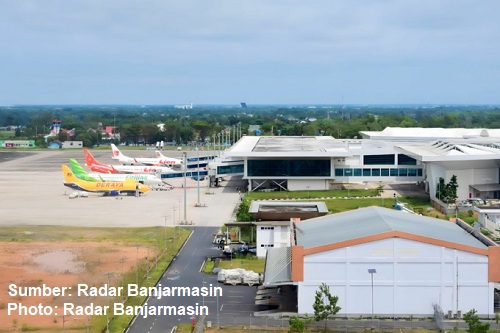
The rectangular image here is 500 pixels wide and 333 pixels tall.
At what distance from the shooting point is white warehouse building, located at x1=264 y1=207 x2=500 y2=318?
3744 centimetres

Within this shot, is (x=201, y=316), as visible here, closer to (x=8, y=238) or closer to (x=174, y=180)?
(x=8, y=238)

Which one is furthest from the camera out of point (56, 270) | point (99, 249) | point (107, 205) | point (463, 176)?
point (107, 205)

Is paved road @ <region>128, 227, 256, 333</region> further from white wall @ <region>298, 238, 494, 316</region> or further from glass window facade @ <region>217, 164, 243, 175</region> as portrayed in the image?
glass window facade @ <region>217, 164, 243, 175</region>

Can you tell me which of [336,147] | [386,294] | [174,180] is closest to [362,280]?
[386,294]

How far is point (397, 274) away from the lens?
37.8m

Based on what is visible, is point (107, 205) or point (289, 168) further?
point (289, 168)

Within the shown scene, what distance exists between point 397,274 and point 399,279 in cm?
28

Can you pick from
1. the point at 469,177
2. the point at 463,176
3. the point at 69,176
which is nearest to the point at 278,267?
the point at 463,176

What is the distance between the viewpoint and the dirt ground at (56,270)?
36406 mm

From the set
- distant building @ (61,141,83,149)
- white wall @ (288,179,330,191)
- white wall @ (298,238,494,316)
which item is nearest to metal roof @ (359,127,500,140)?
white wall @ (288,179,330,191)

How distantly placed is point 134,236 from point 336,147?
134 ft

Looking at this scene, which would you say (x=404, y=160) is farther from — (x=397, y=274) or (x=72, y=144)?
(x=72, y=144)

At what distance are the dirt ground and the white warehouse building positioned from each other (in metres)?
11.2

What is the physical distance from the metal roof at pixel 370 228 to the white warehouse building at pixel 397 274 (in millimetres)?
823
